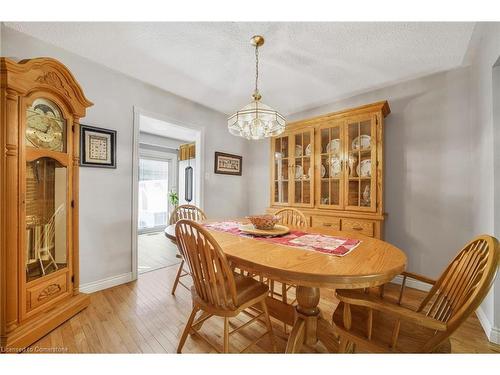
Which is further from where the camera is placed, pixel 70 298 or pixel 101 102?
pixel 101 102

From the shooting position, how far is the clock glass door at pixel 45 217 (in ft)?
5.05

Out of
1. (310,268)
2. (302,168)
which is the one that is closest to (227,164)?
(302,168)

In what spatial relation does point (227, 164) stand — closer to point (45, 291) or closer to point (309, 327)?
point (45, 291)

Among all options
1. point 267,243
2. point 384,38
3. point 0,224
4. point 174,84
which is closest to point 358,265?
point 267,243

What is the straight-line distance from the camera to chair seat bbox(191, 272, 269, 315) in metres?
1.18

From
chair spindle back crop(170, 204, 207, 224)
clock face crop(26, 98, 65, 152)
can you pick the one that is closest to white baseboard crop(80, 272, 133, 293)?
chair spindle back crop(170, 204, 207, 224)

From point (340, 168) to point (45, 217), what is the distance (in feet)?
9.46

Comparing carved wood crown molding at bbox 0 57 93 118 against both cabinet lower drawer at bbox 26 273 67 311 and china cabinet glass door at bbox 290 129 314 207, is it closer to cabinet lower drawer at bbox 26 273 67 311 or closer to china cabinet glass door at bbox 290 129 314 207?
cabinet lower drawer at bbox 26 273 67 311

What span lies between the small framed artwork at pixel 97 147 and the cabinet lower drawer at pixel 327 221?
2.41 m

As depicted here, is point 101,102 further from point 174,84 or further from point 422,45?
point 422,45

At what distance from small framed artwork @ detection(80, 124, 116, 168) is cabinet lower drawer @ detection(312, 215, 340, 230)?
2.41 metres

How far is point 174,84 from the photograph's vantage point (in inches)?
99.3

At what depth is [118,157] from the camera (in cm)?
233
